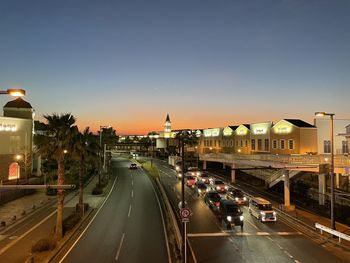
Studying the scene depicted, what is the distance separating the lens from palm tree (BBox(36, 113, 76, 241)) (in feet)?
85.1

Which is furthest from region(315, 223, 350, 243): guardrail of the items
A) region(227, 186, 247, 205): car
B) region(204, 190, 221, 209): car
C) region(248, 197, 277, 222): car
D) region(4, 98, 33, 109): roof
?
region(4, 98, 33, 109): roof

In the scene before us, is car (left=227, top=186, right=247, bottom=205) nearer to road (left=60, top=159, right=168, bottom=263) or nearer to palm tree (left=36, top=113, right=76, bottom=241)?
road (left=60, top=159, right=168, bottom=263)

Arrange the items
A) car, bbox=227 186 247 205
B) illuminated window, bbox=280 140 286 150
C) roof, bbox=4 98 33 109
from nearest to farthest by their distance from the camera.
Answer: car, bbox=227 186 247 205 → illuminated window, bbox=280 140 286 150 → roof, bbox=4 98 33 109

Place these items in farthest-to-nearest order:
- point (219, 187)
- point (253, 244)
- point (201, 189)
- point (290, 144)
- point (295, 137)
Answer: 1. point (290, 144)
2. point (295, 137)
3. point (219, 187)
4. point (201, 189)
5. point (253, 244)

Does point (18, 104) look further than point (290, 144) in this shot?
Yes

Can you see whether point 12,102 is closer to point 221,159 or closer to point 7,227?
point 7,227

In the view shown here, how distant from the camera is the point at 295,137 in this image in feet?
184

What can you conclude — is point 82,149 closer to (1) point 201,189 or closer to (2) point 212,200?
(2) point 212,200

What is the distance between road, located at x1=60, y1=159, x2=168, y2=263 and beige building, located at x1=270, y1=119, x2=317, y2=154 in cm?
2757

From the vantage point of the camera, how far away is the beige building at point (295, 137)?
181 feet

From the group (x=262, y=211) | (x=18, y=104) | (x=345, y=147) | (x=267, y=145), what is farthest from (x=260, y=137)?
(x=18, y=104)

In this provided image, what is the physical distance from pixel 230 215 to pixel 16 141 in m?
41.2

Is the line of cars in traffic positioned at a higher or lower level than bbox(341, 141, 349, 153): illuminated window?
lower

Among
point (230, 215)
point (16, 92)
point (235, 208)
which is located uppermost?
point (16, 92)
